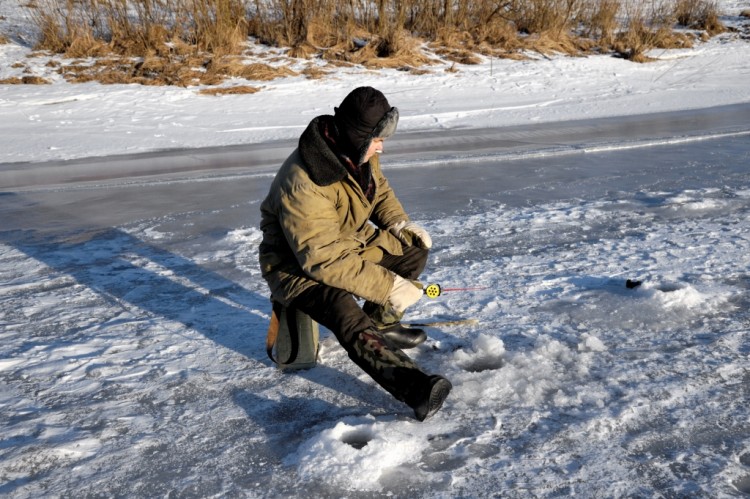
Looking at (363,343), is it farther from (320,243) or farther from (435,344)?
(435,344)

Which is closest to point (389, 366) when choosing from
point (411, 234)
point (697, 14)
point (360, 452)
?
point (360, 452)

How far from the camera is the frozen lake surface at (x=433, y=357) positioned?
9.09 feet

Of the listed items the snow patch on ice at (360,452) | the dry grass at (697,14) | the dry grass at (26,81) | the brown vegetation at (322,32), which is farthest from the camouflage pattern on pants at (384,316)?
the dry grass at (697,14)

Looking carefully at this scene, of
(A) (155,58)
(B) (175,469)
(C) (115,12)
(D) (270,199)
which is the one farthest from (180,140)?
(B) (175,469)

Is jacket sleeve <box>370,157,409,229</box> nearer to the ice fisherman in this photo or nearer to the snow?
the ice fisherman

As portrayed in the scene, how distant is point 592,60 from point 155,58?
330 inches

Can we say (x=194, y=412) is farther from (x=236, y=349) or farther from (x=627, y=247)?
(x=627, y=247)

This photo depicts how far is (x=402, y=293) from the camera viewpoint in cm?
351

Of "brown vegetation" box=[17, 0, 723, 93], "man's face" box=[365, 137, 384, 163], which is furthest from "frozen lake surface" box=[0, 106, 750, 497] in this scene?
"brown vegetation" box=[17, 0, 723, 93]

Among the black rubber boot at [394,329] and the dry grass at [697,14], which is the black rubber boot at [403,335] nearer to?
the black rubber boot at [394,329]

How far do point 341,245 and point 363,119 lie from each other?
0.54m

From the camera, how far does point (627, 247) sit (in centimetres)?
504

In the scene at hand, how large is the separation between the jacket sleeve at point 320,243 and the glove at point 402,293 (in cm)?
14

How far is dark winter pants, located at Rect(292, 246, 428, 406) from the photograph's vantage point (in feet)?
10.1
